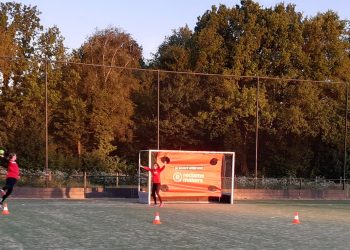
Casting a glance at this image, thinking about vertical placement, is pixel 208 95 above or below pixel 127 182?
above

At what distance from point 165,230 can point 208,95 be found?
3342cm

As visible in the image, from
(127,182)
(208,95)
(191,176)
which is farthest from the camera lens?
(208,95)

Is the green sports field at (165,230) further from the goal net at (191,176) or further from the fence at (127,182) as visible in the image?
the fence at (127,182)

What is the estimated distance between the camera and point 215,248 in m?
12.8

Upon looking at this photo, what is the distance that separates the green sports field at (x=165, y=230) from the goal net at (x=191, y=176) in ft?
21.7

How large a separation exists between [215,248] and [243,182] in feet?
84.5

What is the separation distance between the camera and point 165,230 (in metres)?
16.0

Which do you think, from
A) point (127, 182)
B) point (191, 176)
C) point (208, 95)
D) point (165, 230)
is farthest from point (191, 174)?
point (208, 95)

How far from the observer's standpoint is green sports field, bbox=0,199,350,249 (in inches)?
522

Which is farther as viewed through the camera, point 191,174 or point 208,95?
point 208,95

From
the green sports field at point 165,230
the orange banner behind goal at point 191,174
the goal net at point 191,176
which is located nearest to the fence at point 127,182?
the goal net at point 191,176

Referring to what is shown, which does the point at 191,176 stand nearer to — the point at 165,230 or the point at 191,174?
the point at 191,174

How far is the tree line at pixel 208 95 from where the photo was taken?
154 ft

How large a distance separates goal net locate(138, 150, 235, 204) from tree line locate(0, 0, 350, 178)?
1731cm
